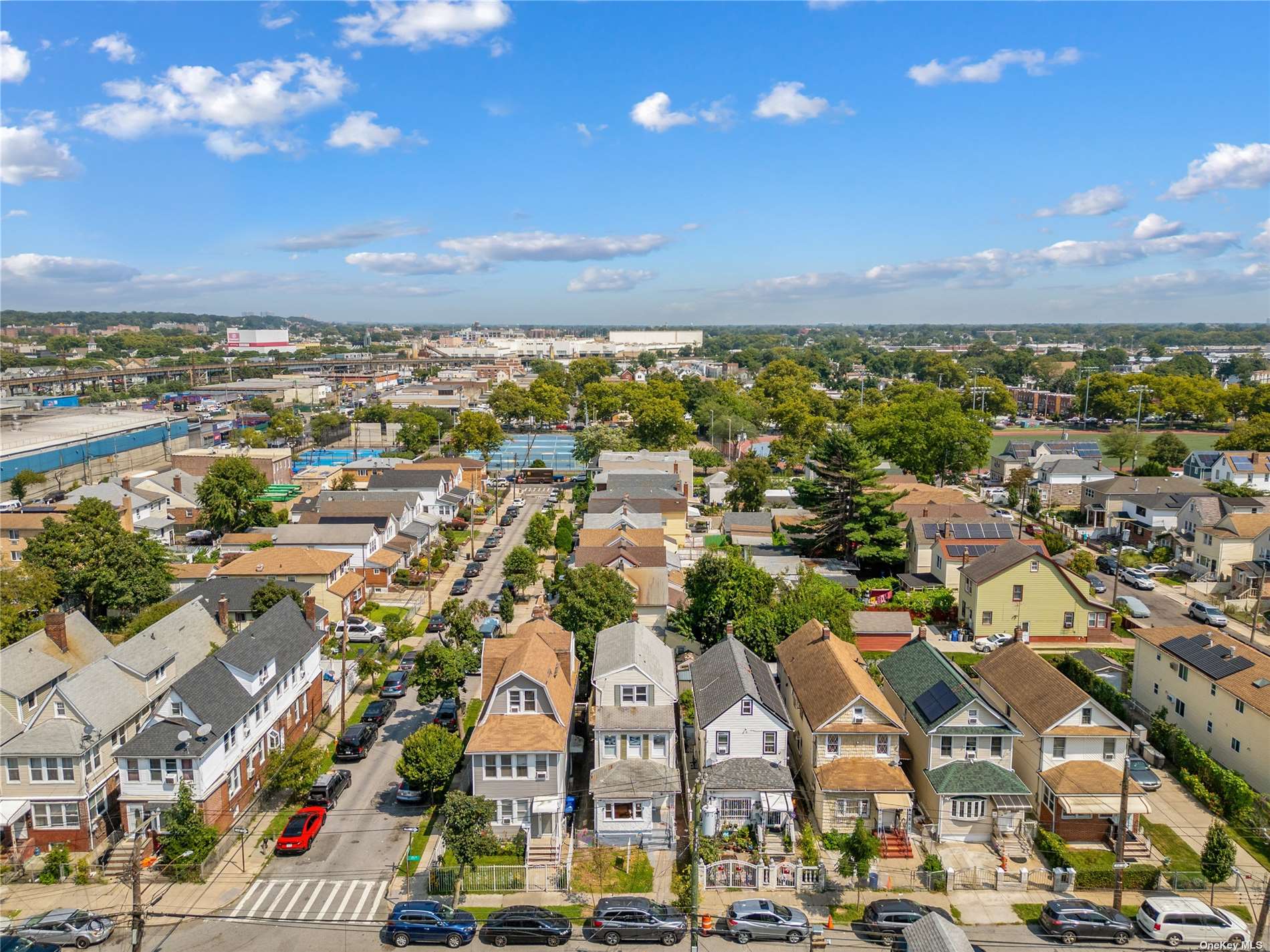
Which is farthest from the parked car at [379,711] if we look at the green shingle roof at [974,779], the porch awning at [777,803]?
the green shingle roof at [974,779]

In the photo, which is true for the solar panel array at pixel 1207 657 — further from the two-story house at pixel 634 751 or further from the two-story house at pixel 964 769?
the two-story house at pixel 634 751

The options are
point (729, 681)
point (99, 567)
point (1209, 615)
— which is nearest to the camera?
point (729, 681)

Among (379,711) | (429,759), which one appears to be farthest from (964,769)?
(379,711)

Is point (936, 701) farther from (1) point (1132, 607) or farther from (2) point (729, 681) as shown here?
(1) point (1132, 607)

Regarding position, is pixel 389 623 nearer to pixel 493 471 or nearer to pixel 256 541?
pixel 256 541

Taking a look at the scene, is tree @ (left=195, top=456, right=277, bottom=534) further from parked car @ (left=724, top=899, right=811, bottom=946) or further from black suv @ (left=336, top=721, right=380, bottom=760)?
parked car @ (left=724, top=899, right=811, bottom=946)

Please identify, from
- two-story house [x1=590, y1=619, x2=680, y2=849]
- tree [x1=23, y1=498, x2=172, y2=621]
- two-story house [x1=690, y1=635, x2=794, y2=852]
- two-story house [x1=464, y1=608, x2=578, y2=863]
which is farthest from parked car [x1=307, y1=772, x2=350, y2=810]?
tree [x1=23, y1=498, x2=172, y2=621]
